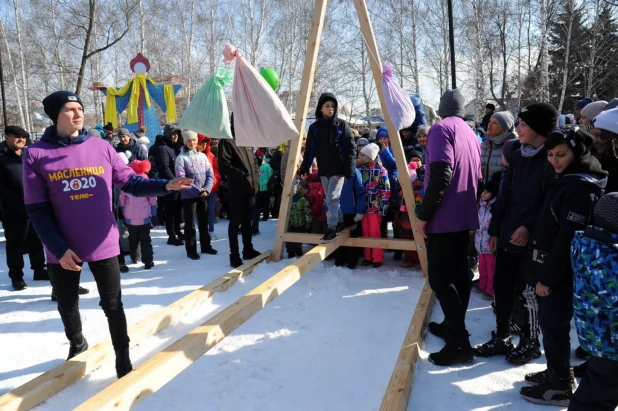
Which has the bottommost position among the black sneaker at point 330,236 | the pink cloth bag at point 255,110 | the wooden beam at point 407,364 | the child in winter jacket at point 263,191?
the wooden beam at point 407,364

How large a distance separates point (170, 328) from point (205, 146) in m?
3.57

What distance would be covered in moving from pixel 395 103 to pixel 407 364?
8.51 feet

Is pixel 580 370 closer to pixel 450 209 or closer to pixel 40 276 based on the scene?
pixel 450 209

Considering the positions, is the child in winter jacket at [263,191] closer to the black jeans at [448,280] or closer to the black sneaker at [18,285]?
the black sneaker at [18,285]

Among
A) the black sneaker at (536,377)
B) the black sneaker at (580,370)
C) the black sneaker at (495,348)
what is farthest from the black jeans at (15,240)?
the black sneaker at (580,370)

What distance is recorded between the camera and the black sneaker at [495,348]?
3.11 meters

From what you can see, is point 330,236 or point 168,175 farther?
point 168,175

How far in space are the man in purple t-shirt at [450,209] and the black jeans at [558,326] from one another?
1.93 feet

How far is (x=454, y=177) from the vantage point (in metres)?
2.97

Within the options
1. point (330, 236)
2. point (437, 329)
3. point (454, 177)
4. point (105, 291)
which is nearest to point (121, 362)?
point (105, 291)

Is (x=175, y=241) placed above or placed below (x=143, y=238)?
below

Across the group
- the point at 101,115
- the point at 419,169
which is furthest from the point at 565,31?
the point at 101,115

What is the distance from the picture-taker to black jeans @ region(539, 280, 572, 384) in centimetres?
238

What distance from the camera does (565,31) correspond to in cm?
1798
